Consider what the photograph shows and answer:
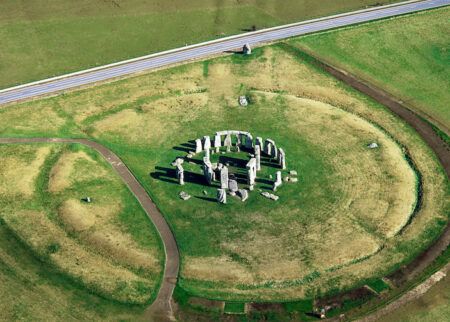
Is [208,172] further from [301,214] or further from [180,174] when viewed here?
[301,214]

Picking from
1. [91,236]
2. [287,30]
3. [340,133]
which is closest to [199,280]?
[91,236]

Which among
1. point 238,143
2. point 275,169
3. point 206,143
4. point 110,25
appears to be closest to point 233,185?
point 275,169

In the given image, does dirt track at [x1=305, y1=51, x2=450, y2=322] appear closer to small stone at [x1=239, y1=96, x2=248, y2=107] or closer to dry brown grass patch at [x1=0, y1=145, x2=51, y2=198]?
small stone at [x1=239, y1=96, x2=248, y2=107]

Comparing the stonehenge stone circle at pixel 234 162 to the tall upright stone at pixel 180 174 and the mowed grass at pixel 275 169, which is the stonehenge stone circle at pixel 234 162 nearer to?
the tall upright stone at pixel 180 174

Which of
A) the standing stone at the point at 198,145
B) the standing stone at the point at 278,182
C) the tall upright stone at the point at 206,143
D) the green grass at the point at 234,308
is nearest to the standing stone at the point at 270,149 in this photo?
the standing stone at the point at 278,182

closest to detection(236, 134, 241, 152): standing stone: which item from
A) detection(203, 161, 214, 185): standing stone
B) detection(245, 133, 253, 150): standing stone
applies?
detection(245, 133, 253, 150): standing stone

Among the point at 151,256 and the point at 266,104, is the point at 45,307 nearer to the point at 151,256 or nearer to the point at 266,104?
the point at 151,256
